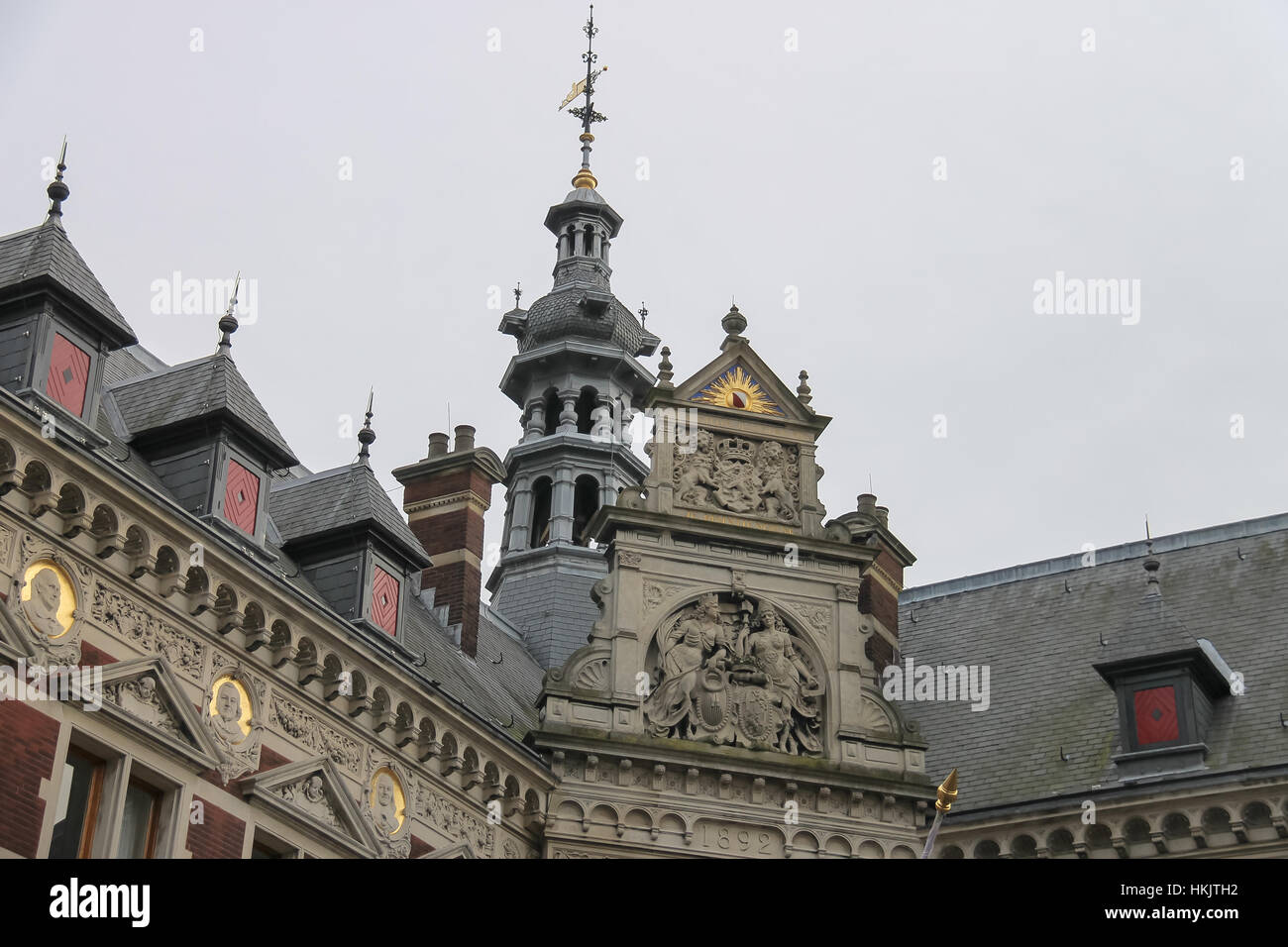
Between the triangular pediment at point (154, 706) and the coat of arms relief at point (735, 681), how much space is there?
29.4ft

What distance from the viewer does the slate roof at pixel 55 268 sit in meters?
26.1

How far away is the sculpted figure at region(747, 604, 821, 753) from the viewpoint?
3312cm

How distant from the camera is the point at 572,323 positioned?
46156 mm

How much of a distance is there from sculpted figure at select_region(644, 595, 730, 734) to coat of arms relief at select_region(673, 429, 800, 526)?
186 centimetres

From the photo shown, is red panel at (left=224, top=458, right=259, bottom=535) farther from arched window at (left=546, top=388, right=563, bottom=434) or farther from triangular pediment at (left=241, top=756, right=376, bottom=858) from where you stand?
arched window at (left=546, top=388, right=563, bottom=434)

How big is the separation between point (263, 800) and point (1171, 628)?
1570 cm

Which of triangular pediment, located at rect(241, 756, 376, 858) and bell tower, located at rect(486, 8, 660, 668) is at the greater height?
bell tower, located at rect(486, 8, 660, 668)

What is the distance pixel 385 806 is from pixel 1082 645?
14686mm

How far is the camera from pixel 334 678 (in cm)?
2784

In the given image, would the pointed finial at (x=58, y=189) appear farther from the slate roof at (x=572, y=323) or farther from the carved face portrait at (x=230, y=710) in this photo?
the slate roof at (x=572, y=323)

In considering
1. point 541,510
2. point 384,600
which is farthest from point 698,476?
point 541,510

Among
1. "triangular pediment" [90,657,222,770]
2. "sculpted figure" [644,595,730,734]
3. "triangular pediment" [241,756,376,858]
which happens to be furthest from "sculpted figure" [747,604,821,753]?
"triangular pediment" [90,657,222,770]

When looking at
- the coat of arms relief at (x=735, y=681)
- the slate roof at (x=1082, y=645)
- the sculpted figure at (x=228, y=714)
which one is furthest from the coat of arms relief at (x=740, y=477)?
the sculpted figure at (x=228, y=714)
